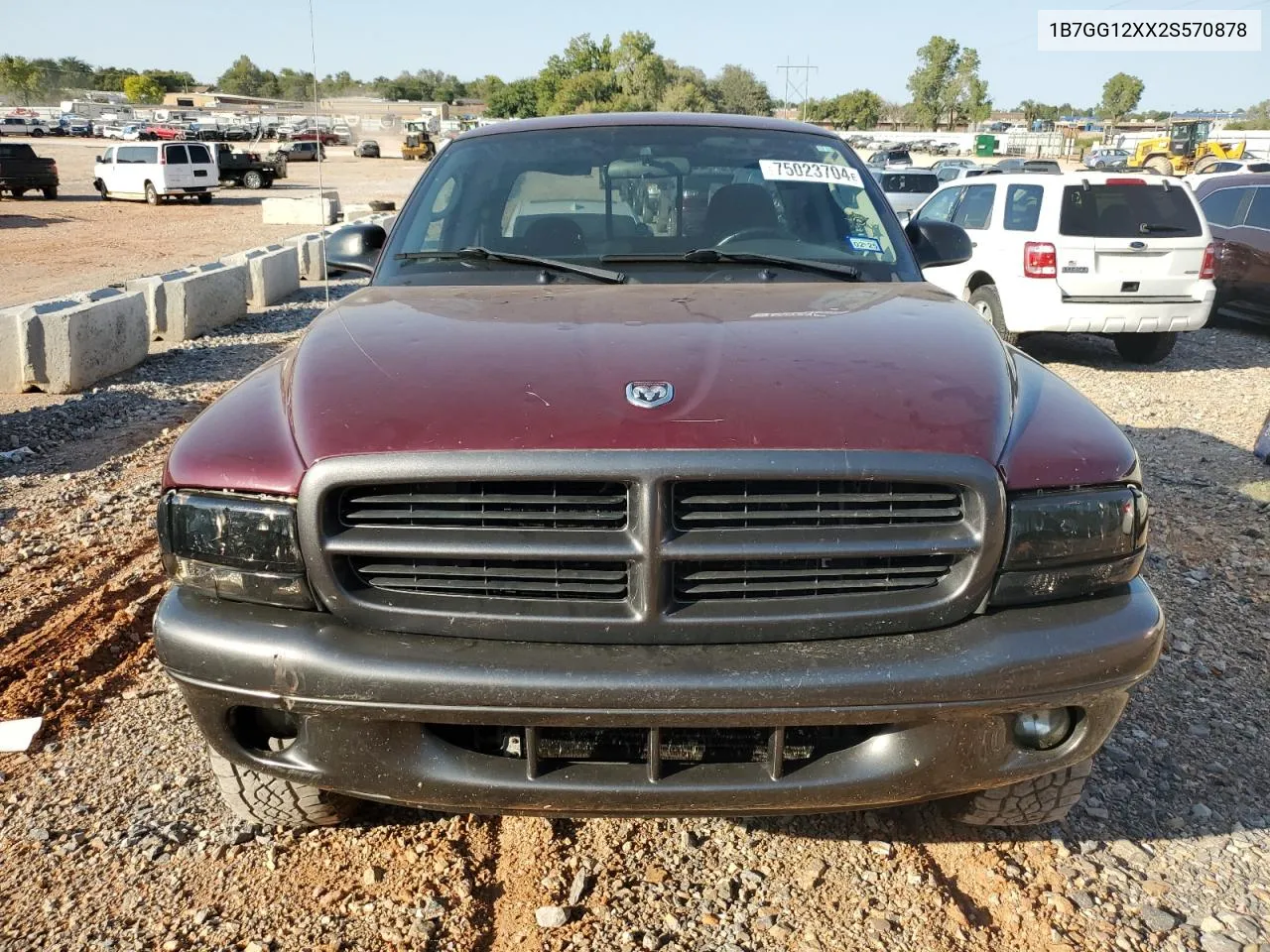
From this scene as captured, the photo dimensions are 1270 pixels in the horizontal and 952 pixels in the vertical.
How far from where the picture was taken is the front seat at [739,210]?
347 centimetres

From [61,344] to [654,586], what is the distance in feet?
24.2

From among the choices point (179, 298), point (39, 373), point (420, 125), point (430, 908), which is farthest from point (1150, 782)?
point (420, 125)

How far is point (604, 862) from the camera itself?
8.84 feet

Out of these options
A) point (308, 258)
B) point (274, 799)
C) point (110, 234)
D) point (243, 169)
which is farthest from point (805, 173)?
point (243, 169)

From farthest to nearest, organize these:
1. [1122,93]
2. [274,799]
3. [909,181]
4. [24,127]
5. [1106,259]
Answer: [1122,93] → [24,127] → [909,181] → [1106,259] → [274,799]

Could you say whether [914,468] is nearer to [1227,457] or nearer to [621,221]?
[621,221]

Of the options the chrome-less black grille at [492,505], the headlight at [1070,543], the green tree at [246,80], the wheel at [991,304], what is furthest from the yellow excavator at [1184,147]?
the green tree at [246,80]

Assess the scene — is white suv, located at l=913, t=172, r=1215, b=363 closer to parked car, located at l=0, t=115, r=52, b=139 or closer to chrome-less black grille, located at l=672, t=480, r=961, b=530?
chrome-less black grille, located at l=672, t=480, r=961, b=530

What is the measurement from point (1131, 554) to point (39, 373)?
8012mm

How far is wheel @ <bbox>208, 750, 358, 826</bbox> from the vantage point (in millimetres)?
2604

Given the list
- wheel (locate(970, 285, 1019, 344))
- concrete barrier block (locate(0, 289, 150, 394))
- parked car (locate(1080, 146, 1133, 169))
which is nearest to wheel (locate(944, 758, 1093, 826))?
concrete barrier block (locate(0, 289, 150, 394))

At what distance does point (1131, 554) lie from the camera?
228 cm

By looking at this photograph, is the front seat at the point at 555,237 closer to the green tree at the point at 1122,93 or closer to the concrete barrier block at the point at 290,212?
the concrete barrier block at the point at 290,212

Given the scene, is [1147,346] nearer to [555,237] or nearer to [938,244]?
[938,244]
